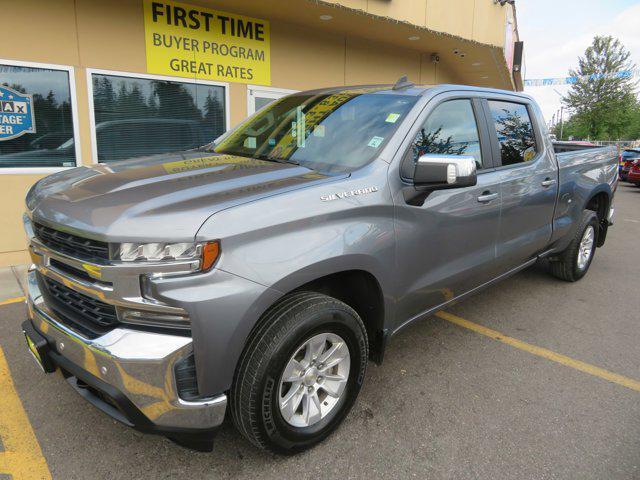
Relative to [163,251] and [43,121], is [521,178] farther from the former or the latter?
[43,121]

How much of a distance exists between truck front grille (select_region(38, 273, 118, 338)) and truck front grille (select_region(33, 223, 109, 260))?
0.19 m

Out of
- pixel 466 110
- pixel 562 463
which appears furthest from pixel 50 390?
pixel 466 110

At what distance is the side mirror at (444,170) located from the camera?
2498mm

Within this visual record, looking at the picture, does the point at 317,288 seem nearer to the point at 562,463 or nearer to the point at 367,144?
the point at 367,144

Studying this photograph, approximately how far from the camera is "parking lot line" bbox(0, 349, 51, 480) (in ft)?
7.53

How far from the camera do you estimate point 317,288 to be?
101 inches

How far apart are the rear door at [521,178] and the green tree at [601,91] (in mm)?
48894

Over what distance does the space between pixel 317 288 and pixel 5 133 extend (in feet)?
17.3

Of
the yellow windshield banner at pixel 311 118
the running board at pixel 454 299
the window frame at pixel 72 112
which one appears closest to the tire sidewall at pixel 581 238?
the running board at pixel 454 299

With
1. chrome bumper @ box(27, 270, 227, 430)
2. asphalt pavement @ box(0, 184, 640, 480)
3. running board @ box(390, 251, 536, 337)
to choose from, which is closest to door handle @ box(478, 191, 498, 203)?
running board @ box(390, 251, 536, 337)

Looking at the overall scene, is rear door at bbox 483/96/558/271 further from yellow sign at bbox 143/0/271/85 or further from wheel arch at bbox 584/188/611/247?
yellow sign at bbox 143/0/271/85

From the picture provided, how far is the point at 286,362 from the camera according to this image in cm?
216

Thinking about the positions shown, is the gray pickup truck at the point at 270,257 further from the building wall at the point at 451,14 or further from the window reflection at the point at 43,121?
the building wall at the point at 451,14

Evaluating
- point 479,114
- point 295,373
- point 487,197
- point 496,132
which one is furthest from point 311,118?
point 295,373
